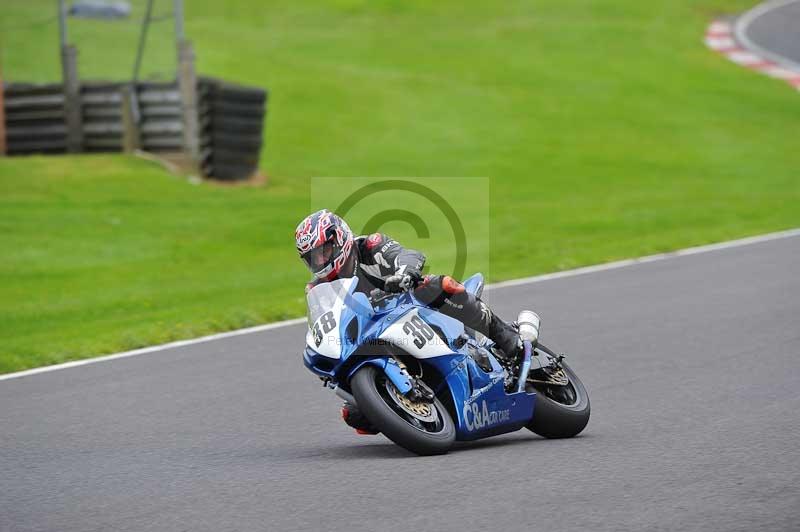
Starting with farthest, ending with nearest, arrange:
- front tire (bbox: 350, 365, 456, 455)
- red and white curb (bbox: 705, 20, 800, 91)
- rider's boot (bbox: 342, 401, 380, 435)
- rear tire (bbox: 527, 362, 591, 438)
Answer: red and white curb (bbox: 705, 20, 800, 91) → rear tire (bbox: 527, 362, 591, 438) → rider's boot (bbox: 342, 401, 380, 435) → front tire (bbox: 350, 365, 456, 455)

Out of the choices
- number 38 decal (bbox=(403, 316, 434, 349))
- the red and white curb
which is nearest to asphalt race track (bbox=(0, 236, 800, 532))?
number 38 decal (bbox=(403, 316, 434, 349))

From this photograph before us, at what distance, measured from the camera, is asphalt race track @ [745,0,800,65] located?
32.2 meters

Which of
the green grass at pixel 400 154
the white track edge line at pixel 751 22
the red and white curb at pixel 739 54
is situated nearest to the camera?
the green grass at pixel 400 154

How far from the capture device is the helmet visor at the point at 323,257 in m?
6.18

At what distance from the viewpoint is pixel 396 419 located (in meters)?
5.91

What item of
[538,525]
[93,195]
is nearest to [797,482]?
[538,525]

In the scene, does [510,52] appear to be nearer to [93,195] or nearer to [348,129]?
[348,129]

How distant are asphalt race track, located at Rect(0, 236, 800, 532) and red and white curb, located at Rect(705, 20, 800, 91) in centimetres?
2001

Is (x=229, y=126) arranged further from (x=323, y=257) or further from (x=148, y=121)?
(x=323, y=257)

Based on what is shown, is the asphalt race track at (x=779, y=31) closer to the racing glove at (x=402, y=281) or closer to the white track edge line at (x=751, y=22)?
the white track edge line at (x=751, y=22)

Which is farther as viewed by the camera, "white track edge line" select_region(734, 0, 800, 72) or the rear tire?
"white track edge line" select_region(734, 0, 800, 72)

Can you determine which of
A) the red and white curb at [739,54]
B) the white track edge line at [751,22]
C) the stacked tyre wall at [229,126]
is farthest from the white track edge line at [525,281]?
the white track edge line at [751,22]

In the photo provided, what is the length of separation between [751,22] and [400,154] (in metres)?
17.6

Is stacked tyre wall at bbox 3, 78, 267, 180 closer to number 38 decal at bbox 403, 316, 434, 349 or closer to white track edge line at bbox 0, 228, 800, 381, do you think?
white track edge line at bbox 0, 228, 800, 381
